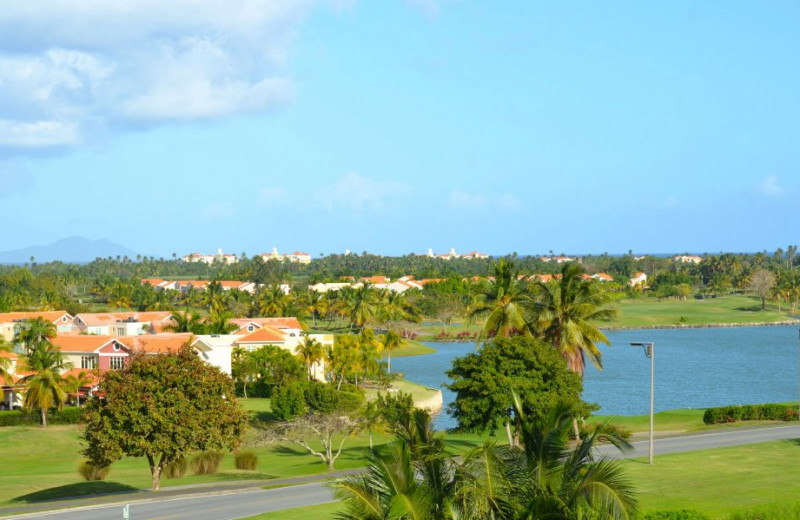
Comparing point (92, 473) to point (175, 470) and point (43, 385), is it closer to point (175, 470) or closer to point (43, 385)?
point (175, 470)

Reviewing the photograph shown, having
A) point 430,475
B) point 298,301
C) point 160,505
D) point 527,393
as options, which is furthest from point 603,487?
point 298,301

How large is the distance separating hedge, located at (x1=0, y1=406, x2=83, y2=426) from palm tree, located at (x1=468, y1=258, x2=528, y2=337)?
113 ft

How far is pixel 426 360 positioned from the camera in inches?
5463

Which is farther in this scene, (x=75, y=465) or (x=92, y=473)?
(x=75, y=465)

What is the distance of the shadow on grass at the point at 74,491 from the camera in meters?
38.9

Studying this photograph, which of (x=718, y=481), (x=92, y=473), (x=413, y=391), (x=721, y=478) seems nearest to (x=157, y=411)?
(x=92, y=473)

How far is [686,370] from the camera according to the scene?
115 meters

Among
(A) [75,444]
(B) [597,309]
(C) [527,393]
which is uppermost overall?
(B) [597,309]

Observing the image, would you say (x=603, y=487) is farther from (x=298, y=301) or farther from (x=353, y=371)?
(x=298, y=301)

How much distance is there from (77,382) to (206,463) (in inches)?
1178

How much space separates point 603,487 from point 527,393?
3176 centimetres

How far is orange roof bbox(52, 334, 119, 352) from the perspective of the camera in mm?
88000

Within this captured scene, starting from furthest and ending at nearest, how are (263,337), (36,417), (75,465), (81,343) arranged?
(263,337), (81,343), (36,417), (75,465)

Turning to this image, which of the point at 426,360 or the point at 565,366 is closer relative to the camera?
the point at 565,366
